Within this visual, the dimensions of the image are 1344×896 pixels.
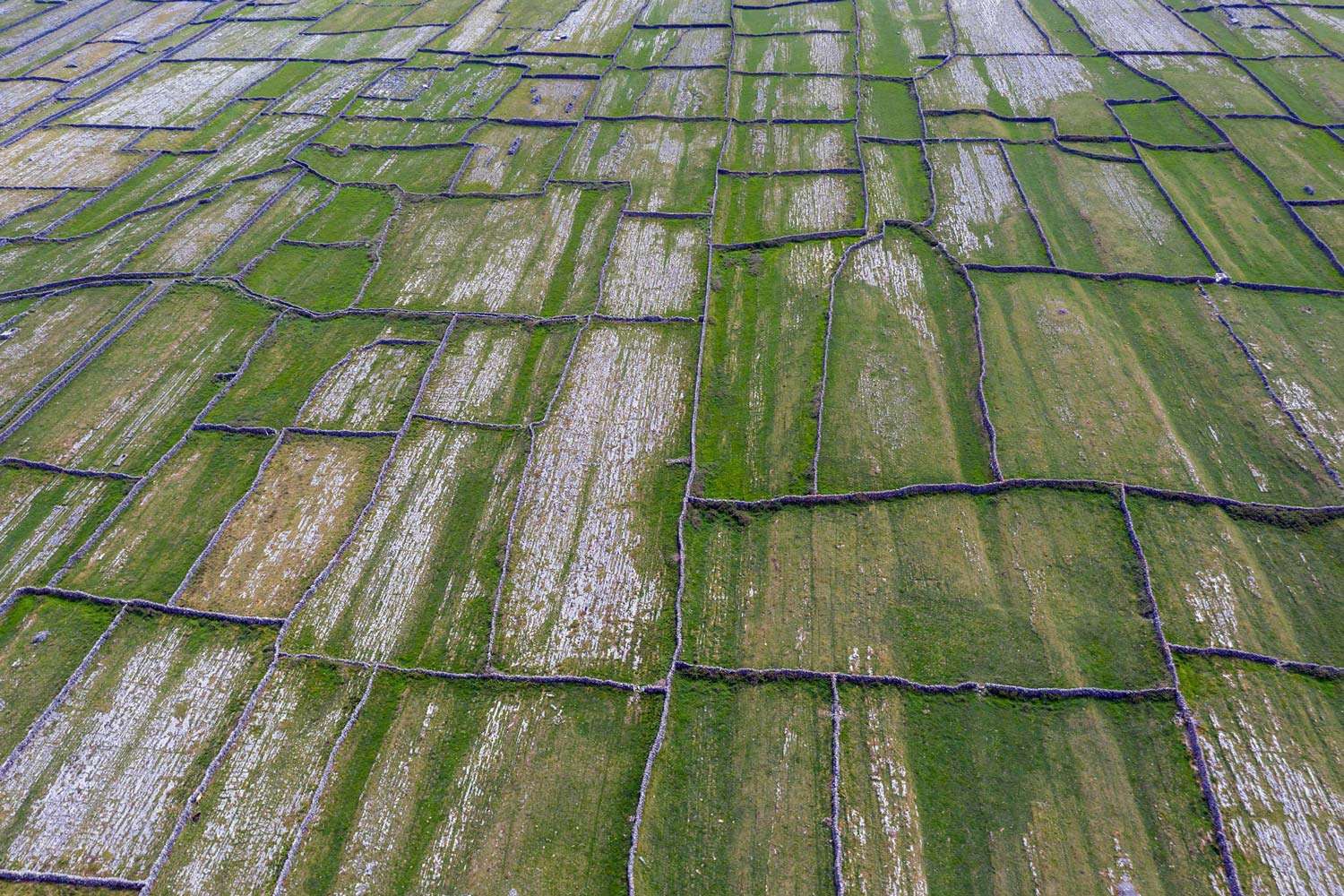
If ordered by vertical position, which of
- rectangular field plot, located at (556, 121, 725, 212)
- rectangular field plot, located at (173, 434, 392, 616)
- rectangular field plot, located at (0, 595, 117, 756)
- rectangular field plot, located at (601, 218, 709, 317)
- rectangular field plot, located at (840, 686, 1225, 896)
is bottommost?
rectangular field plot, located at (840, 686, 1225, 896)

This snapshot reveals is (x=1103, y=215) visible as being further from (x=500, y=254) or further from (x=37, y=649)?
(x=37, y=649)

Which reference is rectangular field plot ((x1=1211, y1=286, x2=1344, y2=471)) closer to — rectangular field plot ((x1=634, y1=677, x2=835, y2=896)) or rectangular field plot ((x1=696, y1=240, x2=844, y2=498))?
rectangular field plot ((x1=696, y1=240, x2=844, y2=498))

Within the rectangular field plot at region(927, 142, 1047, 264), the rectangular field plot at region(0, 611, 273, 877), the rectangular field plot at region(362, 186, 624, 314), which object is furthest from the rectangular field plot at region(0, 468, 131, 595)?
the rectangular field plot at region(927, 142, 1047, 264)

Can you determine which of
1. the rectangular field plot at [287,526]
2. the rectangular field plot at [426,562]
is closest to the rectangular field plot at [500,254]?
the rectangular field plot at [426,562]

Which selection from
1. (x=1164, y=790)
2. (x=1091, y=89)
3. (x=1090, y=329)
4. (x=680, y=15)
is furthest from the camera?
(x=680, y=15)

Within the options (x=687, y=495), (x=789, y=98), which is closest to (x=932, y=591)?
(x=687, y=495)

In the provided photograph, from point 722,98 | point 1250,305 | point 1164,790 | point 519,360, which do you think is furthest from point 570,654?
point 722,98

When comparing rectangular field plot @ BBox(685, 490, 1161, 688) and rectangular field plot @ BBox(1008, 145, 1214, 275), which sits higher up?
rectangular field plot @ BBox(1008, 145, 1214, 275)

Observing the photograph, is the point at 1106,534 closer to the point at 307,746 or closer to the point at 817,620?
the point at 817,620
